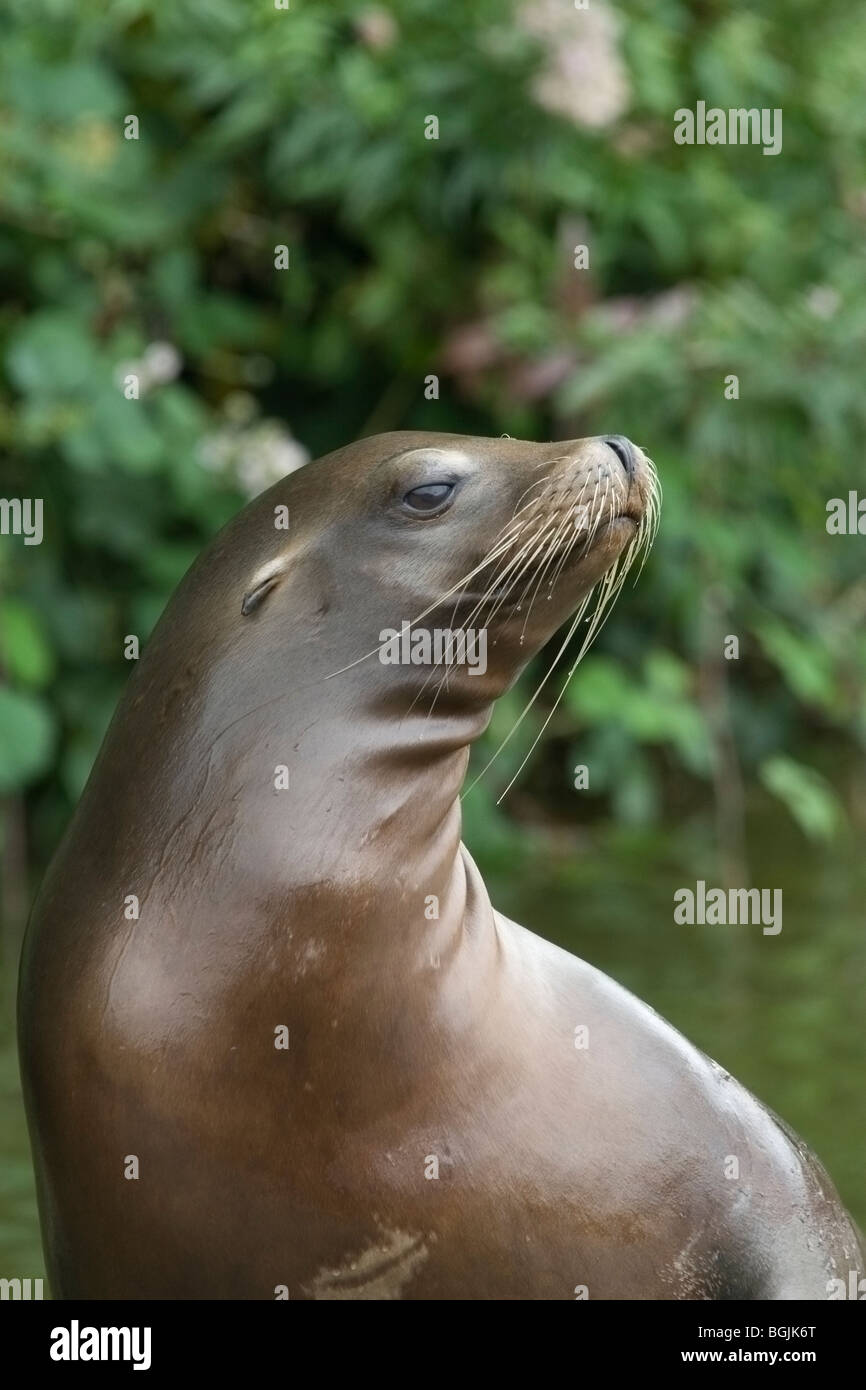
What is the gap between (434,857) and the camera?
3.02m

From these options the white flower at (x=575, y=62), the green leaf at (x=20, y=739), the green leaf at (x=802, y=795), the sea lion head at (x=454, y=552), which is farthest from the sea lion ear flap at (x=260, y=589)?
the white flower at (x=575, y=62)

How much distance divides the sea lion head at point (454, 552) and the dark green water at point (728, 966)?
6.15 ft

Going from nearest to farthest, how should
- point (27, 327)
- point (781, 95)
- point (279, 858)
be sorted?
1. point (279, 858)
2. point (27, 327)
3. point (781, 95)

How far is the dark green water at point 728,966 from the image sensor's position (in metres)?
5.06

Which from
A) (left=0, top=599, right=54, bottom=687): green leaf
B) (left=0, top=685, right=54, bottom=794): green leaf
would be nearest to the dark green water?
(left=0, top=685, right=54, bottom=794): green leaf

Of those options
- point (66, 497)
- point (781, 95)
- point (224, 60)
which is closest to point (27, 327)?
point (66, 497)

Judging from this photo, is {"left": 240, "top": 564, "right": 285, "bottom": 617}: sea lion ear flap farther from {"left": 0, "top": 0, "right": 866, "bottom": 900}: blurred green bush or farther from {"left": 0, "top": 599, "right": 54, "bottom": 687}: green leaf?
{"left": 0, "top": 599, "right": 54, "bottom": 687}: green leaf

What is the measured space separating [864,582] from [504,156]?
222 cm

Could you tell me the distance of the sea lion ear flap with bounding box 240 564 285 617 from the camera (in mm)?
3041

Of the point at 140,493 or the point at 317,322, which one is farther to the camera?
the point at 317,322

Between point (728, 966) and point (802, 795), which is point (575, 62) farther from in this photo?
point (728, 966)

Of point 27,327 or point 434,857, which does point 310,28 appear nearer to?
point 27,327

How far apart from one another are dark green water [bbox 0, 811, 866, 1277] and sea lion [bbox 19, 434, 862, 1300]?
4.94 ft

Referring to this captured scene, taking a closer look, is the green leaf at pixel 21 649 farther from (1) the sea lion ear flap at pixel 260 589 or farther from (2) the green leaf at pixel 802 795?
(1) the sea lion ear flap at pixel 260 589
